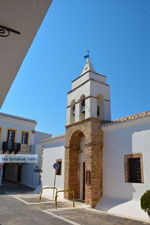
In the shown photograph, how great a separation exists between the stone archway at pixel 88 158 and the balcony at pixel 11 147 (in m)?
11.2

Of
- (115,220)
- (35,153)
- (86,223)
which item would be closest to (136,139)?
(115,220)

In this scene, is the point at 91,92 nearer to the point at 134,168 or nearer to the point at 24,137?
the point at 134,168

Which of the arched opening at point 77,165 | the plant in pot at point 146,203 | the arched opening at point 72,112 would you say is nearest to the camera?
the plant in pot at point 146,203

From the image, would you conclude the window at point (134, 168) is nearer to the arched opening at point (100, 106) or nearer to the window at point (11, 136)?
the arched opening at point (100, 106)

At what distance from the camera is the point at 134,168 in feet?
32.1

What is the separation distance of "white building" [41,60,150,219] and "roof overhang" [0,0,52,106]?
8036 millimetres

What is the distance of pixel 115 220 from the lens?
7.94m

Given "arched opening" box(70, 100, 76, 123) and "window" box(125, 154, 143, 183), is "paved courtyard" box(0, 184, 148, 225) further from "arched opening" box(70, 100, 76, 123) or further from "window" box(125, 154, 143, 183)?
"arched opening" box(70, 100, 76, 123)

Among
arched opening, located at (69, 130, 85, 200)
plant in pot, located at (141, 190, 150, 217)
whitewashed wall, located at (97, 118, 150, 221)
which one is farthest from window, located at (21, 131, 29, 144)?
plant in pot, located at (141, 190, 150, 217)

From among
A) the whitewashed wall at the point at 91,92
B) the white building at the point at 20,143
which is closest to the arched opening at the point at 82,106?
the whitewashed wall at the point at 91,92

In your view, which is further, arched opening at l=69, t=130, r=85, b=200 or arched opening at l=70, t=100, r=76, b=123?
arched opening at l=70, t=100, r=76, b=123

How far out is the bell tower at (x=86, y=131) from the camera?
11.2m

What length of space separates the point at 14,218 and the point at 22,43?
316 inches

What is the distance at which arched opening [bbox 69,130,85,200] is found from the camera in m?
12.9
